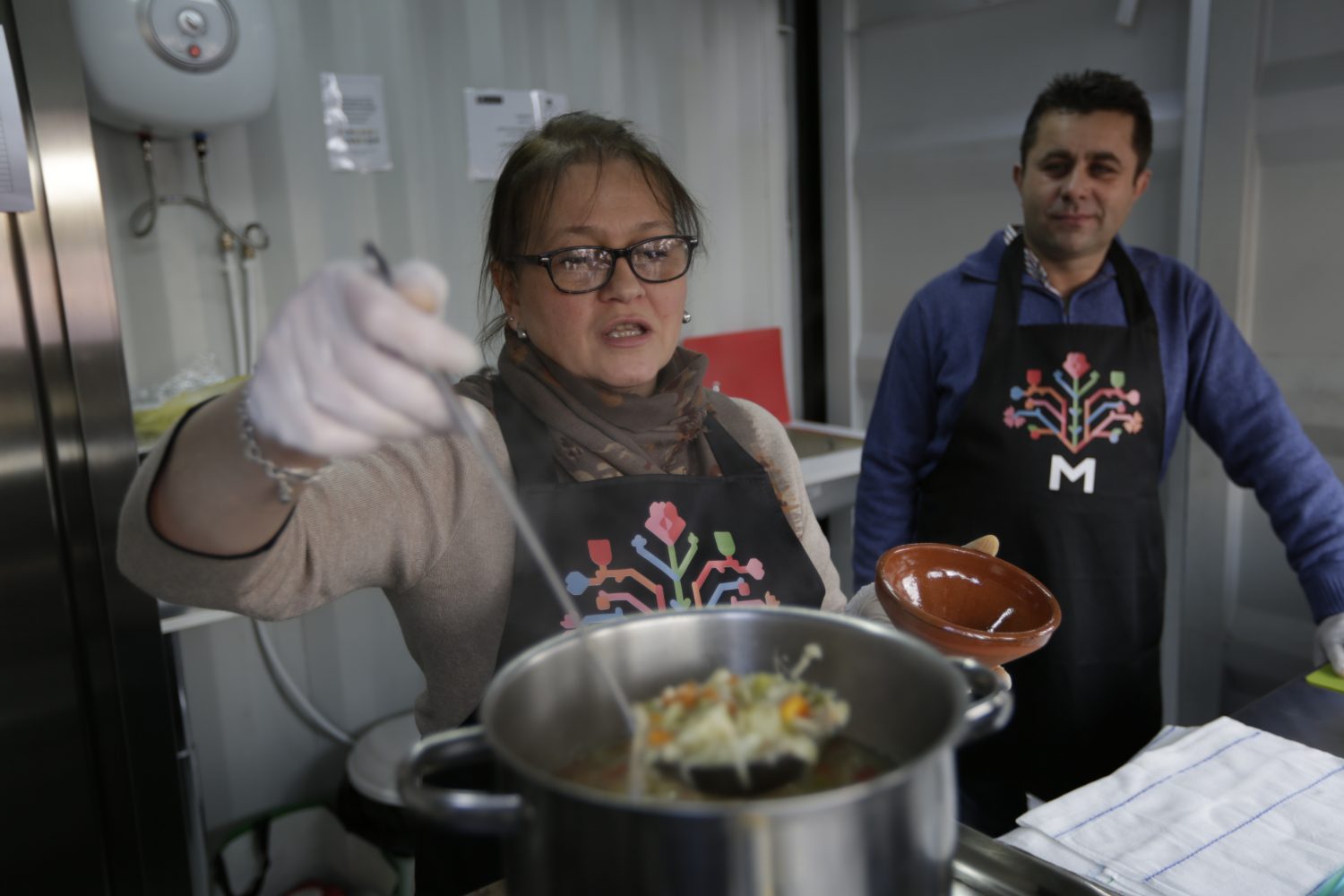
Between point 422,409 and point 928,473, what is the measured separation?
1.71 metres

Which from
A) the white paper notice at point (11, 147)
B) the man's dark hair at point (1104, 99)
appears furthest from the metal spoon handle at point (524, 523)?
the man's dark hair at point (1104, 99)

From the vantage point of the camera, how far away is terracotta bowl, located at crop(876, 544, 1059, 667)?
3.08 ft

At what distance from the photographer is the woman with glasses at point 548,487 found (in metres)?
0.80

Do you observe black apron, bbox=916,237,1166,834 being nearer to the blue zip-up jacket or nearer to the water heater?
the blue zip-up jacket

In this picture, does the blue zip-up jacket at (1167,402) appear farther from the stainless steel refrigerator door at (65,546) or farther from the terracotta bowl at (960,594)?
the stainless steel refrigerator door at (65,546)

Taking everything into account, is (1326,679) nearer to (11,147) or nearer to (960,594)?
(960,594)

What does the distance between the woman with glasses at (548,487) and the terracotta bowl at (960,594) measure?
230mm

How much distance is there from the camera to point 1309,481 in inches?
73.3

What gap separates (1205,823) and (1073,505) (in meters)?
1.07

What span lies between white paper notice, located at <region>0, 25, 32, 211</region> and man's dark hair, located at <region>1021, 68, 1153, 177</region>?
1857mm

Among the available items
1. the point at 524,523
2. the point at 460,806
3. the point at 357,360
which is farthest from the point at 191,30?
the point at 460,806

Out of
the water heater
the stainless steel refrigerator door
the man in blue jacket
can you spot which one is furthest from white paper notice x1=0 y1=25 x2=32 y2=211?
the man in blue jacket

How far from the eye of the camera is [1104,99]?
6.29 feet

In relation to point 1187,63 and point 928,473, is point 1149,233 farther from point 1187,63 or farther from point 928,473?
point 928,473
